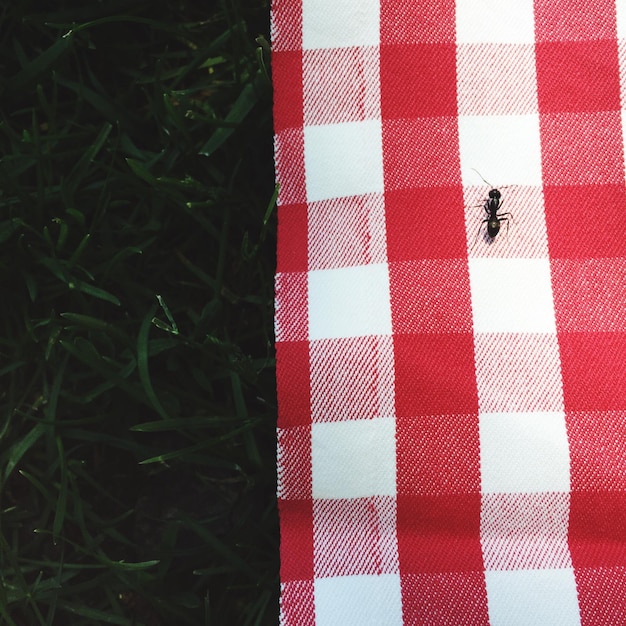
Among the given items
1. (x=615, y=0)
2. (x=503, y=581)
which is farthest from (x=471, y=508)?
(x=615, y=0)

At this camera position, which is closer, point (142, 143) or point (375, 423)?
point (375, 423)

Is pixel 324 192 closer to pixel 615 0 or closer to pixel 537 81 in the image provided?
pixel 537 81

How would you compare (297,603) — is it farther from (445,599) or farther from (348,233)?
(348,233)

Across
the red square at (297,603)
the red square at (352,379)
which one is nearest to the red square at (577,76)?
the red square at (352,379)

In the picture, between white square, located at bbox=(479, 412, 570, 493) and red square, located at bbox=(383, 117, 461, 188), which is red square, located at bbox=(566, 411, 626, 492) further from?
red square, located at bbox=(383, 117, 461, 188)

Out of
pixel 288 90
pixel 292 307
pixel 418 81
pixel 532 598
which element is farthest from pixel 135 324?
pixel 532 598

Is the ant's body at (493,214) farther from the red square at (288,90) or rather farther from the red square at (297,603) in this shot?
the red square at (297,603)
